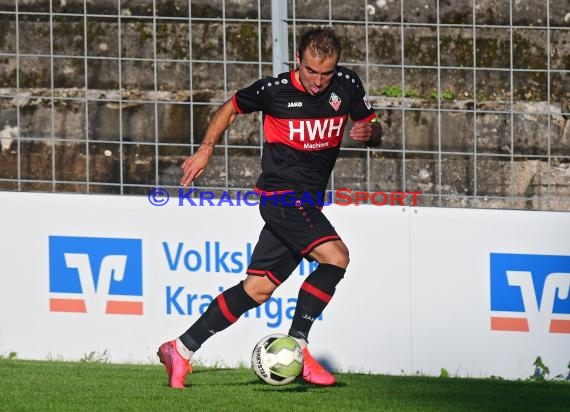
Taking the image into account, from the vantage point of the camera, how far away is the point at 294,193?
784 centimetres

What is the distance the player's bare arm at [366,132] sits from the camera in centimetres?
777

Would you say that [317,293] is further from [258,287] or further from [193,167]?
[193,167]

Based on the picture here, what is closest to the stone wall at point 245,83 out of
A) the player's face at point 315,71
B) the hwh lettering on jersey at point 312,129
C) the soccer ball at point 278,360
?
the hwh lettering on jersey at point 312,129

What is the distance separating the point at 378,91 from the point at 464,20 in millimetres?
1041

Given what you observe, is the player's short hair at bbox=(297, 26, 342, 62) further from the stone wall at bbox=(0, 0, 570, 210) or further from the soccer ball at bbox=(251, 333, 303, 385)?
the stone wall at bbox=(0, 0, 570, 210)

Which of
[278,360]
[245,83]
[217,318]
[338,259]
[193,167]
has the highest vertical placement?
[245,83]

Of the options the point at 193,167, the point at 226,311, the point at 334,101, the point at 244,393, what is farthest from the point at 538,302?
the point at 193,167

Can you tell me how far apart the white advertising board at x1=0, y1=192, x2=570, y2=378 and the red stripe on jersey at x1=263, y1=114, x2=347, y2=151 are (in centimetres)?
206

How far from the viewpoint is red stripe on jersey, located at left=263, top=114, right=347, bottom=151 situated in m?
7.84

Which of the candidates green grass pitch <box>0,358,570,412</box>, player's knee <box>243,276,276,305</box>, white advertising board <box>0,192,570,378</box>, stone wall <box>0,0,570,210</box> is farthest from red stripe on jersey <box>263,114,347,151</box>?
stone wall <box>0,0,570,210</box>

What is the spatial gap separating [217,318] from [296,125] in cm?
116

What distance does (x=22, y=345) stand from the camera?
991 cm

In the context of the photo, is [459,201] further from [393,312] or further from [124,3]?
[124,3]

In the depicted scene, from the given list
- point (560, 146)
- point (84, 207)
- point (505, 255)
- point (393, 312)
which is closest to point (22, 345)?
point (84, 207)
